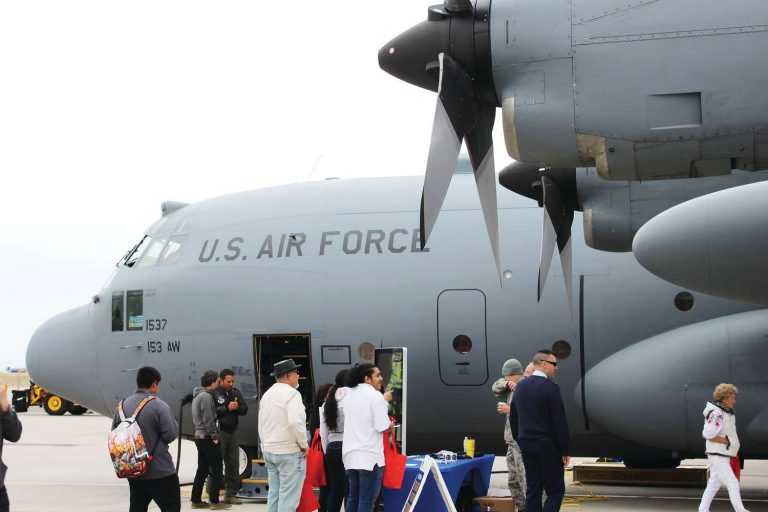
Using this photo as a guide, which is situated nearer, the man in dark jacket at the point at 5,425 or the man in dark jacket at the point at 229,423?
the man in dark jacket at the point at 5,425

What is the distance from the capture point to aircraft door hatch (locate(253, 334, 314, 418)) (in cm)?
1322

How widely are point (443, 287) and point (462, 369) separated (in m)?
0.98

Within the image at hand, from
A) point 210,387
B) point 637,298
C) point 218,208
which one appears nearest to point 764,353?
point 637,298

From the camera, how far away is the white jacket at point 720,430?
10.1 metres

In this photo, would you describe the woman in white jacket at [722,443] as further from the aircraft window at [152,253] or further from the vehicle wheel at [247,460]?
the aircraft window at [152,253]

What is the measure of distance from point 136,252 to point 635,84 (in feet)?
28.4

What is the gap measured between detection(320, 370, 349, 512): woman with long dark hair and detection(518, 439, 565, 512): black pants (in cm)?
176

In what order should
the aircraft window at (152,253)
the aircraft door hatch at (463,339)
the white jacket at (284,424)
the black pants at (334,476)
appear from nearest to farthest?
1. the white jacket at (284,424)
2. the black pants at (334,476)
3. the aircraft door hatch at (463,339)
4. the aircraft window at (152,253)

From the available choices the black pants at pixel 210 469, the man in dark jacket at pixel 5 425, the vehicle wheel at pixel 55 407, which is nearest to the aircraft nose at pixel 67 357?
the black pants at pixel 210 469

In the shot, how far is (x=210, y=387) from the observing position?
12734 mm

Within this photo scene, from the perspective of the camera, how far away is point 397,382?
12.2 meters

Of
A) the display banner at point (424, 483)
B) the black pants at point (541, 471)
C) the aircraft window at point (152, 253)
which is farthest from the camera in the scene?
the aircraft window at point (152, 253)

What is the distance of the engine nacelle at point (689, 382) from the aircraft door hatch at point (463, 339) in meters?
1.57

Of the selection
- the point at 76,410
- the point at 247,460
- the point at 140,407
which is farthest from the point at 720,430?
the point at 76,410
